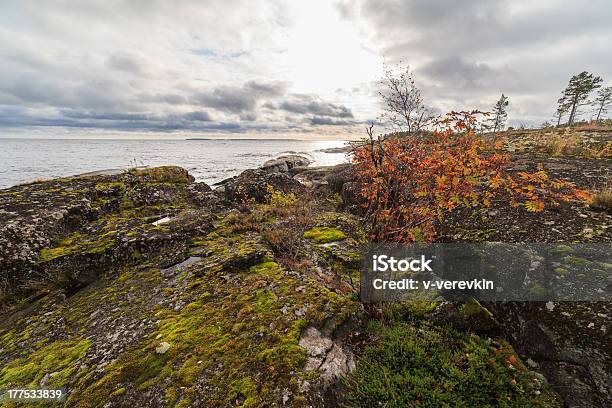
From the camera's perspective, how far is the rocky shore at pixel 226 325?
11.7 ft

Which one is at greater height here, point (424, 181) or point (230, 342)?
point (424, 181)

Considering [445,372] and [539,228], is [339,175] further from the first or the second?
[445,372]

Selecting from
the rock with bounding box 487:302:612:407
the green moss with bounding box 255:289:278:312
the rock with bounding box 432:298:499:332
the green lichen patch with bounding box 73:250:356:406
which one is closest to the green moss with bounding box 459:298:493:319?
the rock with bounding box 432:298:499:332

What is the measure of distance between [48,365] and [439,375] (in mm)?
6177

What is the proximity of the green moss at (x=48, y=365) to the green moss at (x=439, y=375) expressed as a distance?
4258 mm

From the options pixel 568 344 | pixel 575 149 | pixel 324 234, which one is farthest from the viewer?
pixel 575 149

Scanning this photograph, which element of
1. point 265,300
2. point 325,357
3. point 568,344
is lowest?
point 325,357

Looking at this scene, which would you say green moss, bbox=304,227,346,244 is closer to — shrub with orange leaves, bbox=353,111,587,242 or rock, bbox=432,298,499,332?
shrub with orange leaves, bbox=353,111,587,242

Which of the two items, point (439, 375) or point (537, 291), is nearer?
point (439, 375)

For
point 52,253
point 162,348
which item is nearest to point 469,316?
point 162,348

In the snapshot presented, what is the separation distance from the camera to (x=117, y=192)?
11.1 meters

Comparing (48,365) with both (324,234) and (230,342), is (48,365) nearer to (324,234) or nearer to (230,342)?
(230,342)

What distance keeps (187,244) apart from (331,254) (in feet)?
14.6

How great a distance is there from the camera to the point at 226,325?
14.8 feet
